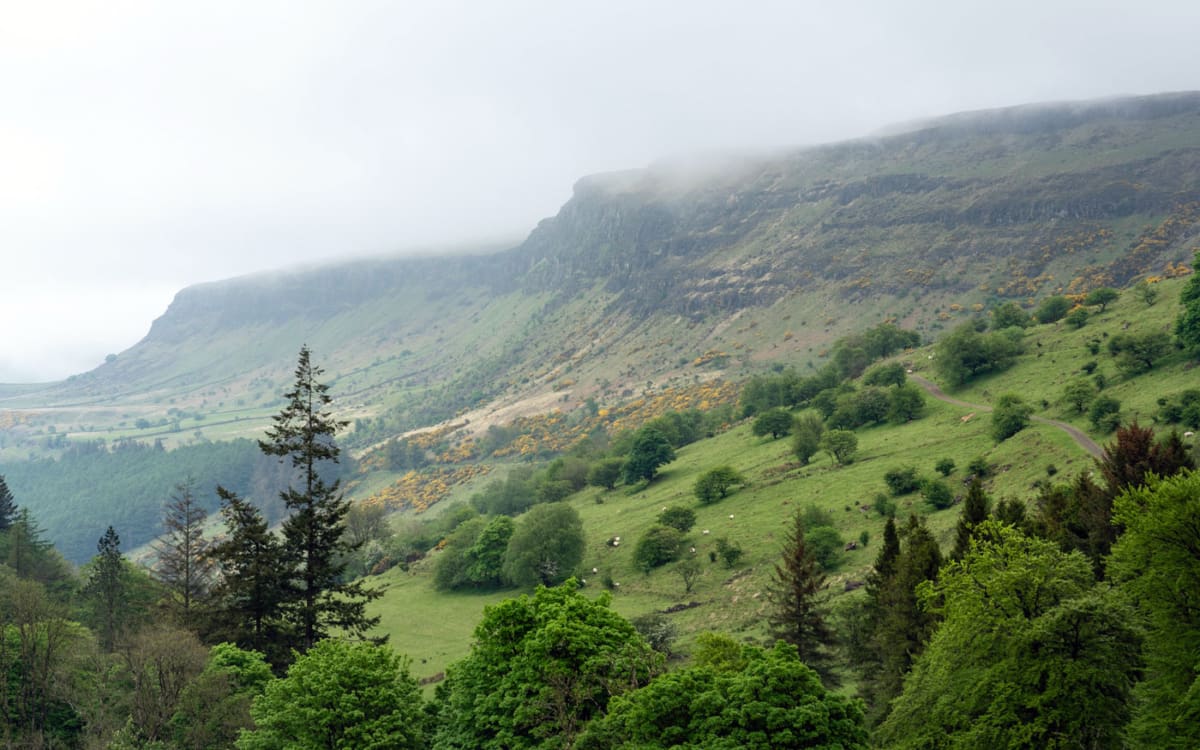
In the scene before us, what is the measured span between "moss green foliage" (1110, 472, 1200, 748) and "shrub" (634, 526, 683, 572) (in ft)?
176

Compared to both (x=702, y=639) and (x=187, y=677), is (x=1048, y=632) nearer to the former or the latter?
(x=702, y=639)

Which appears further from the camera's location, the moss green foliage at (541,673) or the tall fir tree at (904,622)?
the tall fir tree at (904,622)

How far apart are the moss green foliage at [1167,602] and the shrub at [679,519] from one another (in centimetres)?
5752

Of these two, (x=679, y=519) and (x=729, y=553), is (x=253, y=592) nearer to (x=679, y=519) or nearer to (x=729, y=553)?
(x=729, y=553)

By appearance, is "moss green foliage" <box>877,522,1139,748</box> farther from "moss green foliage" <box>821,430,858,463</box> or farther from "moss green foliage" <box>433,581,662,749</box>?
"moss green foliage" <box>821,430,858,463</box>

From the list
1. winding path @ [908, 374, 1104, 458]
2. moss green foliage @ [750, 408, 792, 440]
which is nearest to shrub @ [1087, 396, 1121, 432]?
winding path @ [908, 374, 1104, 458]

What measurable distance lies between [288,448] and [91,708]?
15.2m

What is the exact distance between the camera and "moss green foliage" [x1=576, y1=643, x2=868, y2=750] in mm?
21609

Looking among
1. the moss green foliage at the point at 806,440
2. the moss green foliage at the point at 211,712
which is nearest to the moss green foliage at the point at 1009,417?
the moss green foliage at the point at 806,440

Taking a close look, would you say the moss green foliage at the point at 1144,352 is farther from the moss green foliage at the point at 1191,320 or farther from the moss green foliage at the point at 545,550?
the moss green foliage at the point at 545,550

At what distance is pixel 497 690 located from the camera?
28188 mm

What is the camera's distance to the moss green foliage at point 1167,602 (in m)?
21.0

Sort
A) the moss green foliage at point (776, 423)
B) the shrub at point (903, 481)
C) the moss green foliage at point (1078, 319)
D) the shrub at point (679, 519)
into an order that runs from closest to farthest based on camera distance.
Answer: the shrub at point (903, 481), the shrub at point (679, 519), the moss green foliage at point (1078, 319), the moss green foliage at point (776, 423)

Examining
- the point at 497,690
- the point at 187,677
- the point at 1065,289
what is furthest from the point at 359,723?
the point at 1065,289
